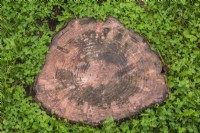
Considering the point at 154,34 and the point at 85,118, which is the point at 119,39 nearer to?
the point at 154,34

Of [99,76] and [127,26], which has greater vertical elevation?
[127,26]

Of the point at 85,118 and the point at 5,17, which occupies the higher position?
the point at 5,17

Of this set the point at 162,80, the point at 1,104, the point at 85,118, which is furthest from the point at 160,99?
the point at 1,104

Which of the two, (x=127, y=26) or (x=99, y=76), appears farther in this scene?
(x=127, y=26)
